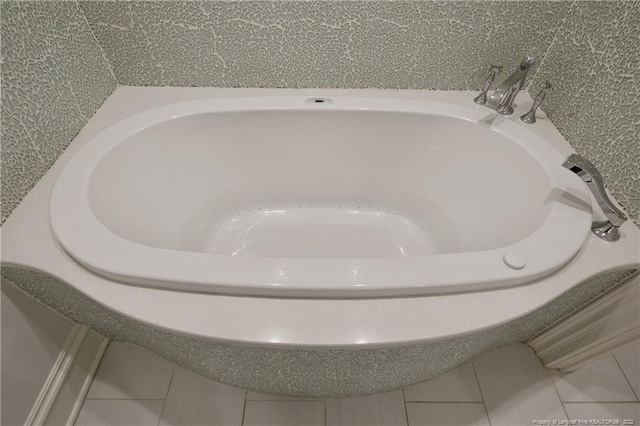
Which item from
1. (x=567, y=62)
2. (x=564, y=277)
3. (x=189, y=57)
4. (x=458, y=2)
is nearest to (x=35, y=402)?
(x=189, y=57)

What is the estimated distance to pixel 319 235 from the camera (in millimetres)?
1157

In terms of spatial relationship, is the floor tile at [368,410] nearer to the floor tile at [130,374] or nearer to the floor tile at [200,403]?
the floor tile at [200,403]

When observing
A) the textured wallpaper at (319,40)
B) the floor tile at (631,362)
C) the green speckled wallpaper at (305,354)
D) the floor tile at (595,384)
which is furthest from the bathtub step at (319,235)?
the floor tile at (631,362)

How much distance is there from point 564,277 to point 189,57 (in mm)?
1139

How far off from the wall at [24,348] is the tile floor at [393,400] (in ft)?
0.55

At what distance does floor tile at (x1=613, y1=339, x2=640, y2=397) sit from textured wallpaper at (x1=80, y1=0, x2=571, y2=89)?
3.37 ft

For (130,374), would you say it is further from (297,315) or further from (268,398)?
(297,315)

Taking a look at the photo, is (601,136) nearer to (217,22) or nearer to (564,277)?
(564,277)

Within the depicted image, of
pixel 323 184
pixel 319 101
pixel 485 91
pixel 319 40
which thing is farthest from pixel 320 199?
pixel 485 91

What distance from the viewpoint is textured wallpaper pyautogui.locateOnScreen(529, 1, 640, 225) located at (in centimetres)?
76

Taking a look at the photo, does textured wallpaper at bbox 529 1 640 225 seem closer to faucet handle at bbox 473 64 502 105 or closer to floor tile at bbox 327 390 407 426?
faucet handle at bbox 473 64 502 105

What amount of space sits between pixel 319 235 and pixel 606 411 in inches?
39.8

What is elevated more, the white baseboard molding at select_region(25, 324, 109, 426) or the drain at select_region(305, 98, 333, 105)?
the drain at select_region(305, 98, 333, 105)

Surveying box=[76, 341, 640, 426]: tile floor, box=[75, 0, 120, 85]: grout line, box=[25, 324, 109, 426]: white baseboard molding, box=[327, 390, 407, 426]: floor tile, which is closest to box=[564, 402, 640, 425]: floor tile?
box=[76, 341, 640, 426]: tile floor
